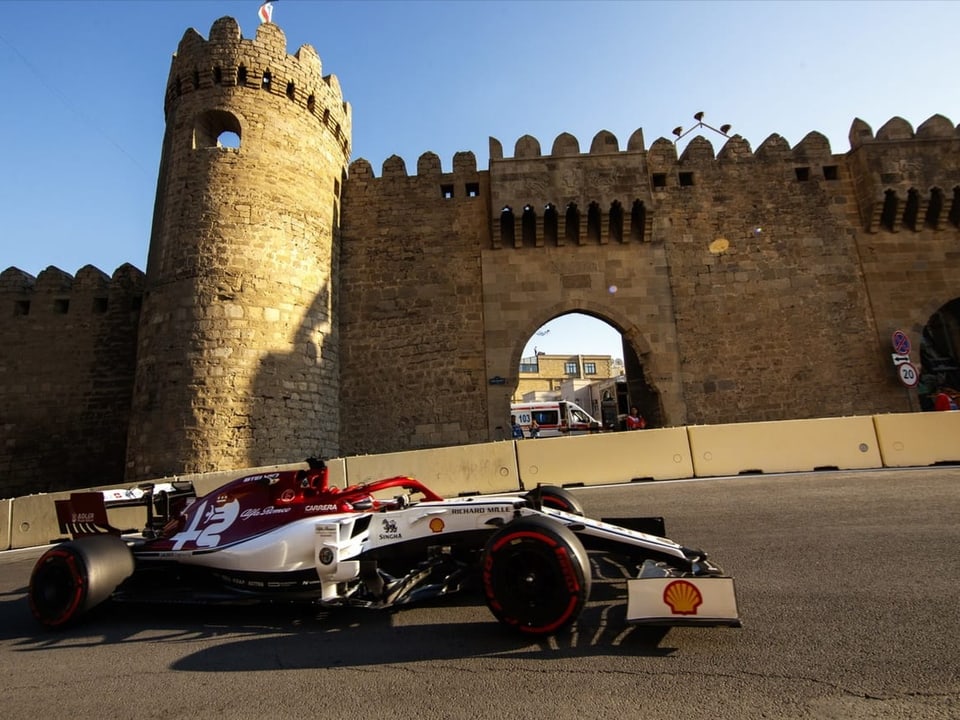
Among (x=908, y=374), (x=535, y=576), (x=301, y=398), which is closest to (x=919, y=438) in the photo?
(x=908, y=374)

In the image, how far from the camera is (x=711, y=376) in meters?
14.2

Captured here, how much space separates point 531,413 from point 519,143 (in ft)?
48.6

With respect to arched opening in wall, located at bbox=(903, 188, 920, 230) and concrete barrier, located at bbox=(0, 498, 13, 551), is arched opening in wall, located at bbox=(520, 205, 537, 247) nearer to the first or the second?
arched opening in wall, located at bbox=(903, 188, 920, 230)

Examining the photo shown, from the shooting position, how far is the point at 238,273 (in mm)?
11852

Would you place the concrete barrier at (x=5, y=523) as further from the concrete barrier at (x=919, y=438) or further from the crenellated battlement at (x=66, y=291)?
the concrete barrier at (x=919, y=438)

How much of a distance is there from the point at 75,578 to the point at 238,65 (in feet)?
42.1

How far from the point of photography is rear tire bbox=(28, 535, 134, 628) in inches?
144

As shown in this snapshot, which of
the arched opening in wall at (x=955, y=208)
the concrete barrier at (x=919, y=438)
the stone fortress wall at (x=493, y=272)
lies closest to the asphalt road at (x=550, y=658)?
the concrete barrier at (x=919, y=438)

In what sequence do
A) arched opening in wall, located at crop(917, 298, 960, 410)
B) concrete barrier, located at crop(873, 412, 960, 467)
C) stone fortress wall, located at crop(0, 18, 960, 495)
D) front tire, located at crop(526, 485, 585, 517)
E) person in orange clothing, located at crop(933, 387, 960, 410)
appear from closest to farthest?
front tire, located at crop(526, 485, 585, 517)
concrete barrier, located at crop(873, 412, 960, 467)
person in orange clothing, located at crop(933, 387, 960, 410)
stone fortress wall, located at crop(0, 18, 960, 495)
arched opening in wall, located at crop(917, 298, 960, 410)

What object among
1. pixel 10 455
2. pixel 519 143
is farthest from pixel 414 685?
pixel 10 455

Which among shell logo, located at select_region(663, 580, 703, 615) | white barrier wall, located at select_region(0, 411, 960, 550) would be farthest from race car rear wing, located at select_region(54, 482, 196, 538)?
white barrier wall, located at select_region(0, 411, 960, 550)

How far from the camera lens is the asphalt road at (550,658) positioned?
7.47ft

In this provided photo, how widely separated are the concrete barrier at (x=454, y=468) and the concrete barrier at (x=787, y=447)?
141 inches

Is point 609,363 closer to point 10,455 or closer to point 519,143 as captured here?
point 519,143
